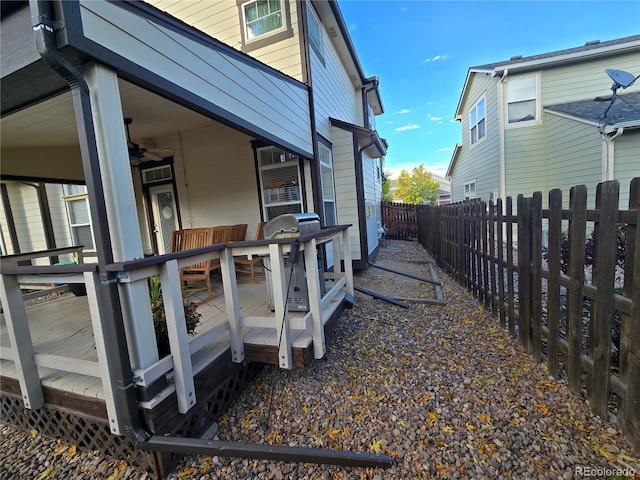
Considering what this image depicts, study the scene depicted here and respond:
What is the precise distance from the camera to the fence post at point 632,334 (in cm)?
167

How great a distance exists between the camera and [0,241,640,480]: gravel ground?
1.76 metres

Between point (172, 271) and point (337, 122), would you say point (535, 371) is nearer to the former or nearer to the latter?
point (172, 271)

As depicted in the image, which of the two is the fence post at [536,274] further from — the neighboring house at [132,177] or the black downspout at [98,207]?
the black downspout at [98,207]

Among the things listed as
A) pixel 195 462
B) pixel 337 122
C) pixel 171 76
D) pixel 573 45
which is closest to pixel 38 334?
pixel 195 462

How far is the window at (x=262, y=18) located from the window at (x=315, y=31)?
63 centimetres

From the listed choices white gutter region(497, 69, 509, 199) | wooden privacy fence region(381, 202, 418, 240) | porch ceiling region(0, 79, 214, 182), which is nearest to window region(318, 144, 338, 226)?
porch ceiling region(0, 79, 214, 182)

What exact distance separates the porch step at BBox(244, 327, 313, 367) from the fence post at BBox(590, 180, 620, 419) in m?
2.07

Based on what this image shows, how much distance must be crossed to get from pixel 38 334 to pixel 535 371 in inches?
191

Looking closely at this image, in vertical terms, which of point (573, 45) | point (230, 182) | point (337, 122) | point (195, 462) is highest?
point (573, 45)

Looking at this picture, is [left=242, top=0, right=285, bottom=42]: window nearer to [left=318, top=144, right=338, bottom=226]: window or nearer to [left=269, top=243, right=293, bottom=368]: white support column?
[left=318, top=144, right=338, bottom=226]: window

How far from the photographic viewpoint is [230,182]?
5410mm

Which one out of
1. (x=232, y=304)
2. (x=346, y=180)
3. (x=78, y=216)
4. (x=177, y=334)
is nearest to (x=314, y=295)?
(x=232, y=304)

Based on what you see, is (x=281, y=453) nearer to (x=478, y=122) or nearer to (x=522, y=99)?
(x=522, y=99)

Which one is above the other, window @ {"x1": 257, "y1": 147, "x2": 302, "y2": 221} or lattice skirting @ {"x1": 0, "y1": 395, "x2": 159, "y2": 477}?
window @ {"x1": 257, "y1": 147, "x2": 302, "y2": 221}
